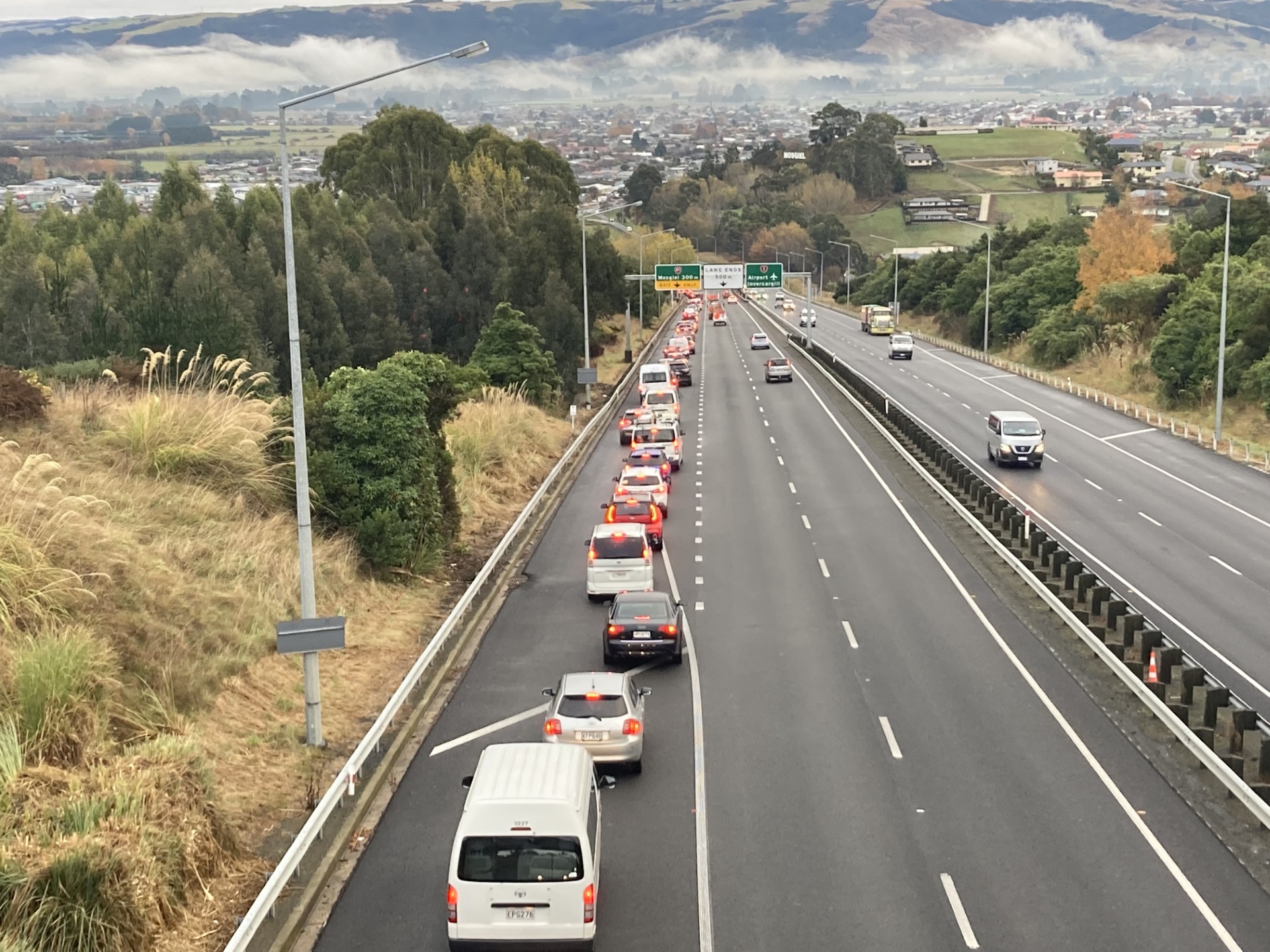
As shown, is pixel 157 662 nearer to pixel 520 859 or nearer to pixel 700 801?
pixel 700 801

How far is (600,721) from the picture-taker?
690 inches

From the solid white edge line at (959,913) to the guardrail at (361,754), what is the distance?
6512mm

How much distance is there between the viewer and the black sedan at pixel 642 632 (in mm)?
22375

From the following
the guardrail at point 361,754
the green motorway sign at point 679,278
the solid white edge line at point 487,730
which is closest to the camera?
the guardrail at point 361,754

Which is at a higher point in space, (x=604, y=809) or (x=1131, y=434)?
(x=604, y=809)

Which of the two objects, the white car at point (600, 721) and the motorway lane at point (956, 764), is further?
the white car at point (600, 721)

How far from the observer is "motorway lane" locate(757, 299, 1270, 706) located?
24797 millimetres

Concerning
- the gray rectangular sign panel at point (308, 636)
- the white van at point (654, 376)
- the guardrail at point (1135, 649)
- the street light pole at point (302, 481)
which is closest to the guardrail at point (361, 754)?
the street light pole at point (302, 481)

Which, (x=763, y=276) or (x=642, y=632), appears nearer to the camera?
(x=642, y=632)

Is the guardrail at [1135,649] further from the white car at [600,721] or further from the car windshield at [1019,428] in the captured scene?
the white car at [600,721]

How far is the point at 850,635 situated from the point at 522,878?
1290 cm

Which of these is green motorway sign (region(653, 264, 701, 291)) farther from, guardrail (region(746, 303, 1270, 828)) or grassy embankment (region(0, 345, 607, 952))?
grassy embankment (region(0, 345, 607, 952))

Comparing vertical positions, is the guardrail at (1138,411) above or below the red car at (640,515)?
below

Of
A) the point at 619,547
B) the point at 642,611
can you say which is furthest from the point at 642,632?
the point at 619,547
